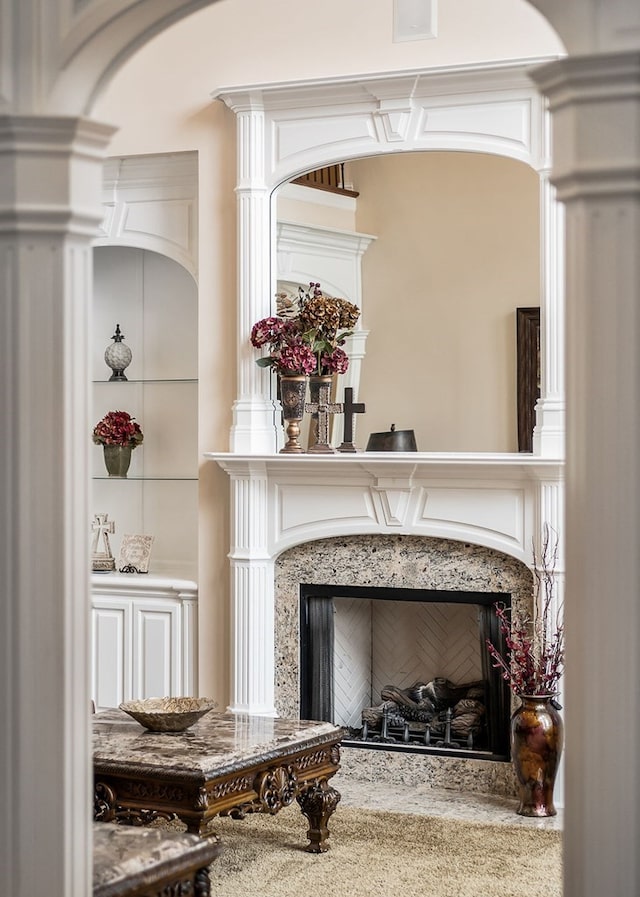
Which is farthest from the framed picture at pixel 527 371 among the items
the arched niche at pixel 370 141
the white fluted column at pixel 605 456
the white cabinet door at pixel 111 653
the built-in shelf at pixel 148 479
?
the white fluted column at pixel 605 456

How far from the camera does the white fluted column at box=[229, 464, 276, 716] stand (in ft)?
19.7

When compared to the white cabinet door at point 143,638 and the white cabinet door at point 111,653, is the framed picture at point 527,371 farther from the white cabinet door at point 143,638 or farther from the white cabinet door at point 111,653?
the white cabinet door at point 111,653

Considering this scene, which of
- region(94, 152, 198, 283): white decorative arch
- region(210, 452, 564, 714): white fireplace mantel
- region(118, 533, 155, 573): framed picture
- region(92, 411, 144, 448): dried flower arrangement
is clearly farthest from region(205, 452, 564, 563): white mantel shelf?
region(94, 152, 198, 283): white decorative arch

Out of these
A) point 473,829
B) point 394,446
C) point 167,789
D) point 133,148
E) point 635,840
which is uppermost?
point 133,148

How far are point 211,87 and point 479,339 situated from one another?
5.75ft

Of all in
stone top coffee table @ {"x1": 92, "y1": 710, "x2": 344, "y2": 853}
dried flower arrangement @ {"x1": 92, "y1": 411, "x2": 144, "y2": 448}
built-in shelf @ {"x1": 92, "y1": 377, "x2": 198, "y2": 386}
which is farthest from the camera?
built-in shelf @ {"x1": 92, "y1": 377, "x2": 198, "y2": 386}

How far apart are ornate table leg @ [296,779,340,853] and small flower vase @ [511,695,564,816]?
902 mm

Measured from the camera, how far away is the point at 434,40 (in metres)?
5.67

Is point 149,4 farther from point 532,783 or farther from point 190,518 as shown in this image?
point 190,518

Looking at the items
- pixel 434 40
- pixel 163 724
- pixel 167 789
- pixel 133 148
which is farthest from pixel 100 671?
pixel 434 40

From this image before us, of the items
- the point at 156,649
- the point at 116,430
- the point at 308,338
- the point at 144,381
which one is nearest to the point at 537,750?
the point at 156,649

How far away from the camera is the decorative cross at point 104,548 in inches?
258

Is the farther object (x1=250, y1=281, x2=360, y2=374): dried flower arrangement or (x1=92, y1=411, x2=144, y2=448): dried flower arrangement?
(x1=92, y1=411, x2=144, y2=448): dried flower arrangement

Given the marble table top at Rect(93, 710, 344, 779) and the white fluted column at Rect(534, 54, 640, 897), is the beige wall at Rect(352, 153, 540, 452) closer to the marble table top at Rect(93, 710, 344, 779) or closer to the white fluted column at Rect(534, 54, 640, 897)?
the marble table top at Rect(93, 710, 344, 779)
